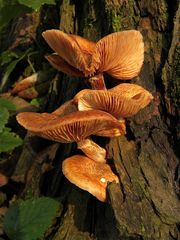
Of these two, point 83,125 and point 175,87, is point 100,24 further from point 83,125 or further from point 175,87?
point 83,125

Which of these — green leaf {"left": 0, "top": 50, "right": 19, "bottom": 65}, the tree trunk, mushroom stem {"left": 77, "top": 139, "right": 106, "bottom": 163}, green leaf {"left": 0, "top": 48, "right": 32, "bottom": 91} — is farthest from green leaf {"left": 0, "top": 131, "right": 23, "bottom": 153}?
green leaf {"left": 0, "top": 50, "right": 19, "bottom": 65}

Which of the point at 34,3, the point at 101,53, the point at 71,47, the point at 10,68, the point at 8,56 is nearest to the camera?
the point at 71,47

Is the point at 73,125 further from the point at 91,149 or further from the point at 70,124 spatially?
the point at 91,149

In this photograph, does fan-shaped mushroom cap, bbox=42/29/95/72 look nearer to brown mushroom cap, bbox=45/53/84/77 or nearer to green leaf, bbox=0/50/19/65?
brown mushroom cap, bbox=45/53/84/77

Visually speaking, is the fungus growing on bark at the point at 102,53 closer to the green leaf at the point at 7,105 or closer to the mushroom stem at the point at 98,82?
the mushroom stem at the point at 98,82

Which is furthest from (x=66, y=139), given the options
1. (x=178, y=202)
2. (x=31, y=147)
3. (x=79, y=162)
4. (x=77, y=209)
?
(x=31, y=147)

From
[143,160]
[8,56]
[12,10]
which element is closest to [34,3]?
[12,10]
